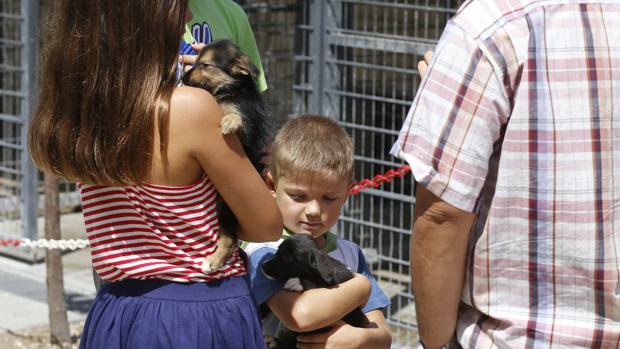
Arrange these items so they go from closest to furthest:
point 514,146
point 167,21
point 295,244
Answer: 1. point 514,146
2. point 167,21
3. point 295,244

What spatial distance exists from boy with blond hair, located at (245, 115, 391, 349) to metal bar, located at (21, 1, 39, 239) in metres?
4.86

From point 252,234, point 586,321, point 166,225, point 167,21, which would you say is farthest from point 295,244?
point 586,321

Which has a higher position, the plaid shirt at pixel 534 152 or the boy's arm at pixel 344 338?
the plaid shirt at pixel 534 152

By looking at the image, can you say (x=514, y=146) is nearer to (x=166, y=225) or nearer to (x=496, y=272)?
(x=496, y=272)

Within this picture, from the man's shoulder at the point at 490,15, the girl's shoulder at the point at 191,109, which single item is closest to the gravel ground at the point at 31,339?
the girl's shoulder at the point at 191,109

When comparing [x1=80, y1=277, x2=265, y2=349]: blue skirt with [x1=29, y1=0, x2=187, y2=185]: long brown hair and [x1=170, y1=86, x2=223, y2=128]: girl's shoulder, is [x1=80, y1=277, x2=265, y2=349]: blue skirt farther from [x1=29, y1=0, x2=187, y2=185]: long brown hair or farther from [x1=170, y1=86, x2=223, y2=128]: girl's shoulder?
[x1=170, y1=86, x2=223, y2=128]: girl's shoulder

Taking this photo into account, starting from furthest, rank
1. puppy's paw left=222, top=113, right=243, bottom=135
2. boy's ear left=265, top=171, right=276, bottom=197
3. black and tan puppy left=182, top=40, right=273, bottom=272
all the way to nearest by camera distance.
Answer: boy's ear left=265, top=171, right=276, bottom=197 → black and tan puppy left=182, top=40, right=273, bottom=272 → puppy's paw left=222, top=113, right=243, bottom=135

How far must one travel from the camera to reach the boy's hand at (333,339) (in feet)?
9.74

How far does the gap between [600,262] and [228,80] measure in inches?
55.0

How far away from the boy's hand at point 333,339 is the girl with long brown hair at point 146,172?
220 mm

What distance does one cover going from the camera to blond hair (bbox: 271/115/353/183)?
3.11 metres

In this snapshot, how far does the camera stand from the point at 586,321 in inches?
89.4

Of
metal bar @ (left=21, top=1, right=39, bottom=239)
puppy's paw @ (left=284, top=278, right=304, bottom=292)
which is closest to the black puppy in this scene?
puppy's paw @ (left=284, top=278, right=304, bottom=292)

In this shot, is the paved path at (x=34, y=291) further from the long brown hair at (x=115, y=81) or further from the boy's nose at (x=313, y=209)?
the long brown hair at (x=115, y=81)
